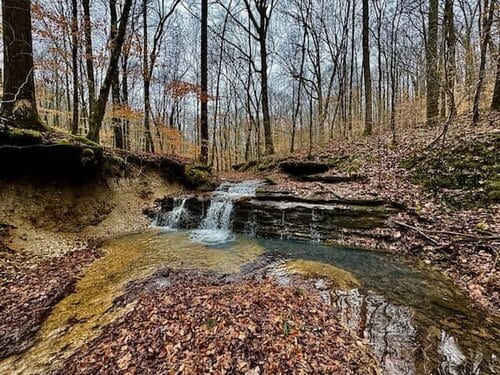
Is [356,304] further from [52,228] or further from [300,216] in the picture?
[52,228]

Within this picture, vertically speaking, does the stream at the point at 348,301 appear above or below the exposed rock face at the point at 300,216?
below

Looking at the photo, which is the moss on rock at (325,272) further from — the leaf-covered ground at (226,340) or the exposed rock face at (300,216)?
the exposed rock face at (300,216)

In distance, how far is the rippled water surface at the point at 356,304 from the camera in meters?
2.98

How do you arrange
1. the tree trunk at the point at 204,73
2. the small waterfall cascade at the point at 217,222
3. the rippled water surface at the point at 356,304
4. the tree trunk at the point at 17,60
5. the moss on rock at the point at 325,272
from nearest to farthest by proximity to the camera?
the rippled water surface at the point at 356,304, the moss on rock at the point at 325,272, the tree trunk at the point at 17,60, the small waterfall cascade at the point at 217,222, the tree trunk at the point at 204,73

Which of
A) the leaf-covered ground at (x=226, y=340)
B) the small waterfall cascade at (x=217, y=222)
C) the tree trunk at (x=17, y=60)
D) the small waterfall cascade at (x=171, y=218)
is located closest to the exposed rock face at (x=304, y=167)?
the small waterfall cascade at (x=217, y=222)

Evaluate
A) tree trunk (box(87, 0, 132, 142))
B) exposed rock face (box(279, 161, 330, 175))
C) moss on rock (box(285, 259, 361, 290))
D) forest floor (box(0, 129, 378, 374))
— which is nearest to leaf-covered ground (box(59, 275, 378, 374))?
forest floor (box(0, 129, 378, 374))

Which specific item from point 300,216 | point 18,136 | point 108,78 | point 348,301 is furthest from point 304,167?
point 18,136

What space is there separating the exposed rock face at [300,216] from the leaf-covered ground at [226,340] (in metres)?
3.68

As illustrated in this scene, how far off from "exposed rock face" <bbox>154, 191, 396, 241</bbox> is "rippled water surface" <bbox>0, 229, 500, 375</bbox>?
83cm

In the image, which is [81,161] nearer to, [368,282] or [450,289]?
[368,282]

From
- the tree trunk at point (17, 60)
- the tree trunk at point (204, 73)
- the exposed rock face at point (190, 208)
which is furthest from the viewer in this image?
the tree trunk at point (204, 73)

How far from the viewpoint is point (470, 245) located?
5.19 meters

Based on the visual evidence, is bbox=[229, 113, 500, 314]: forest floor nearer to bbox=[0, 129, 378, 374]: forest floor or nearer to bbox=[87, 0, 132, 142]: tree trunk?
bbox=[0, 129, 378, 374]: forest floor

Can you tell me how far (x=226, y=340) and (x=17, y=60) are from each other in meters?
7.80
